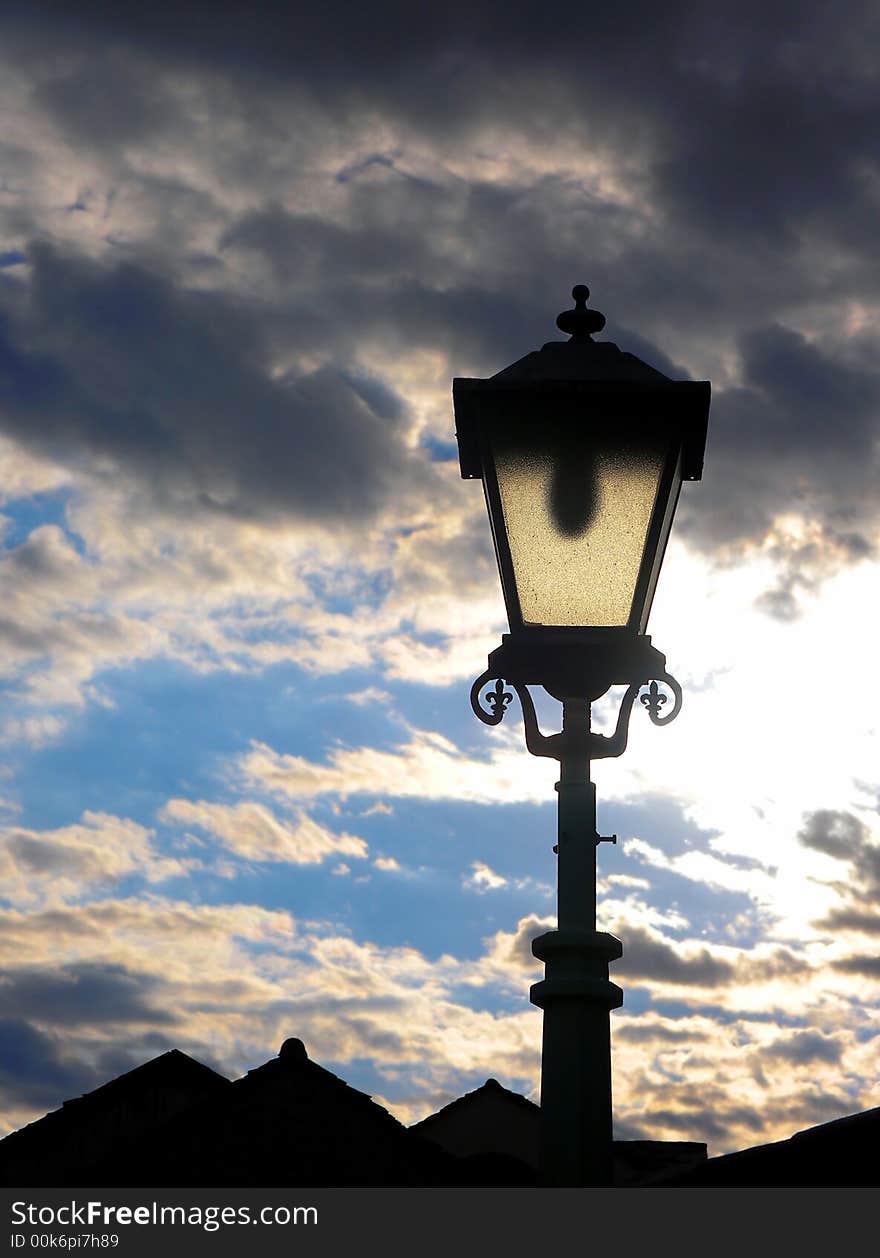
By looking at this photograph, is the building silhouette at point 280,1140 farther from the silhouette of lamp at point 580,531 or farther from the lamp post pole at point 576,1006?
the silhouette of lamp at point 580,531

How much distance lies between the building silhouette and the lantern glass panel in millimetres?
3021

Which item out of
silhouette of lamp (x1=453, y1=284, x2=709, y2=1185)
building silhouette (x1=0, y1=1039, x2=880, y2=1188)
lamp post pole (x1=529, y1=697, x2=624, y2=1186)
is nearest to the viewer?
lamp post pole (x1=529, y1=697, x2=624, y2=1186)

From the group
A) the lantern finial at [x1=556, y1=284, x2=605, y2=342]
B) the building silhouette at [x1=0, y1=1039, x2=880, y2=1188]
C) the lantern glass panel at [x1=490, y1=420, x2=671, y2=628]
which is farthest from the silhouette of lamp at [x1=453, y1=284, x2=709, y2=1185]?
the building silhouette at [x1=0, y1=1039, x2=880, y2=1188]

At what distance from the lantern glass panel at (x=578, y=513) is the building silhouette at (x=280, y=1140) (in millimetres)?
3021

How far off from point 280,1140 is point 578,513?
19.0 meters

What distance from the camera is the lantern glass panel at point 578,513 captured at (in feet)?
15.7

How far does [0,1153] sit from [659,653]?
81.5ft

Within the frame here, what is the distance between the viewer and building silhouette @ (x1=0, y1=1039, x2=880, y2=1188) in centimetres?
2122

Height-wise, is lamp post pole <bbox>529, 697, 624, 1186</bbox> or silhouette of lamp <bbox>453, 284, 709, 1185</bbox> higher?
silhouette of lamp <bbox>453, 284, 709, 1185</bbox>

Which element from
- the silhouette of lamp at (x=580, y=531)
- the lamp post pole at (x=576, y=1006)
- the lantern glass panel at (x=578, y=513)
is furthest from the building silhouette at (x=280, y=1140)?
the lantern glass panel at (x=578, y=513)

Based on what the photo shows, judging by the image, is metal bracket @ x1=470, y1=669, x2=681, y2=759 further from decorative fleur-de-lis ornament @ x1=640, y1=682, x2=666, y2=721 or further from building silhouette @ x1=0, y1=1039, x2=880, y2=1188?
building silhouette @ x1=0, y1=1039, x2=880, y2=1188

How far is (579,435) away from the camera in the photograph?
482cm
